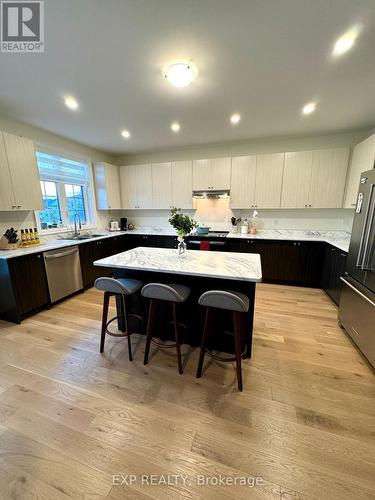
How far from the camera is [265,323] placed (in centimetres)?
267

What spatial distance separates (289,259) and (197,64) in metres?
3.30

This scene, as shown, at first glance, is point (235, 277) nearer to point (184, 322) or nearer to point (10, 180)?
point (184, 322)

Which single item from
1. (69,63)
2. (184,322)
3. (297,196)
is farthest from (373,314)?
(69,63)

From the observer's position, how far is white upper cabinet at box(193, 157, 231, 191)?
426cm

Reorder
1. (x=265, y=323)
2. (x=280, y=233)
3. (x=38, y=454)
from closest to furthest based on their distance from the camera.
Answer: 1. (x=38, y=454)
2. (x=265, y=323)
3. (x=280, y=233)

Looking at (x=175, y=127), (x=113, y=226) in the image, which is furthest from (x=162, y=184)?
(x=113, y=226)

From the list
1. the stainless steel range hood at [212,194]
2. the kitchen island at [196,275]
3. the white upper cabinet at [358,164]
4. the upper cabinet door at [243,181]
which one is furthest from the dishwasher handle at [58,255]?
the white upper cabinet at [358,164]

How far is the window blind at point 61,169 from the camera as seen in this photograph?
12.0ft

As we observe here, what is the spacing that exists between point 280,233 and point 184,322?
3.04 metres

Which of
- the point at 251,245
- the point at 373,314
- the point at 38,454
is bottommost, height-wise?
the point at 38,454

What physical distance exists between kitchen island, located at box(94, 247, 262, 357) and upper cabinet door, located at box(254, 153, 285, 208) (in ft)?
7.43

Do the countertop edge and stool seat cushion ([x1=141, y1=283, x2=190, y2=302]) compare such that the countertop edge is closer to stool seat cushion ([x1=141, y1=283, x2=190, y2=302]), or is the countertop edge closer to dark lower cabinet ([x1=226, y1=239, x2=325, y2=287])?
dark lower cabinet ([x1=226, y1=239, x2=325, y2=287])
